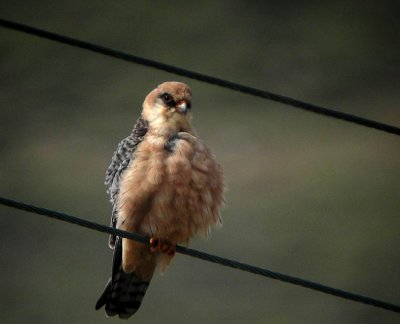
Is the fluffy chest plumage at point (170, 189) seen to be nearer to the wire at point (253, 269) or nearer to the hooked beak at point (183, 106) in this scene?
the hooked beak at point (183, 106)

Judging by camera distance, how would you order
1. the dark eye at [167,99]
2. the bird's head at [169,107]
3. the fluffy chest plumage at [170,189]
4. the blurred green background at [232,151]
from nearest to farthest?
the fluffy chest plumage at [170,189], the bird's head at [169,107], the dark eye at [167,99], the blurred green background at [232,151]

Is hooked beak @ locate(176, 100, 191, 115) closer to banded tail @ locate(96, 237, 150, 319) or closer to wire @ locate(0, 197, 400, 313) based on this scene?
banded tail @ locate(96, 237, 150, 319)

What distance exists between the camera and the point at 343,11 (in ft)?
221

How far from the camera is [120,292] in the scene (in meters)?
6.59

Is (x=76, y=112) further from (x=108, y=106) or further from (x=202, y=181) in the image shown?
(x=202, y=181)

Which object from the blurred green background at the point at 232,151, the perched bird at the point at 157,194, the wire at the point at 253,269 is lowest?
the wire at the point at 253,269

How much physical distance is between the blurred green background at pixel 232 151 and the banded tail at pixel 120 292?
1138 centimetres

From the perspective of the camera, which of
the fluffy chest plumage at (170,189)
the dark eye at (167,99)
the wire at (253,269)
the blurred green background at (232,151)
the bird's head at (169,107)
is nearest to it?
the wire at (253,269)

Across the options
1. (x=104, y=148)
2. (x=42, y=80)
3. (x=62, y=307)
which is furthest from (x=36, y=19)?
(x=62, y=307)

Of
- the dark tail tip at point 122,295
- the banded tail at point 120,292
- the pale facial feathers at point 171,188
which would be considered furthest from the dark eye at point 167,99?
the dark tail tip at point 122,295

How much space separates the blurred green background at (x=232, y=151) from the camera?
27109 millimetres

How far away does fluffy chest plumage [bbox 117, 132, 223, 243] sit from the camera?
607cm

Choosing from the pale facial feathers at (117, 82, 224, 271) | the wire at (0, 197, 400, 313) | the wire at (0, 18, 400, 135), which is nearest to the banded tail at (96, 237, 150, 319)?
the pale facial feathers at (117, 82, 224, 271)

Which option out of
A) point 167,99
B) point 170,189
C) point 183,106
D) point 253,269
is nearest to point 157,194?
point 170,189
